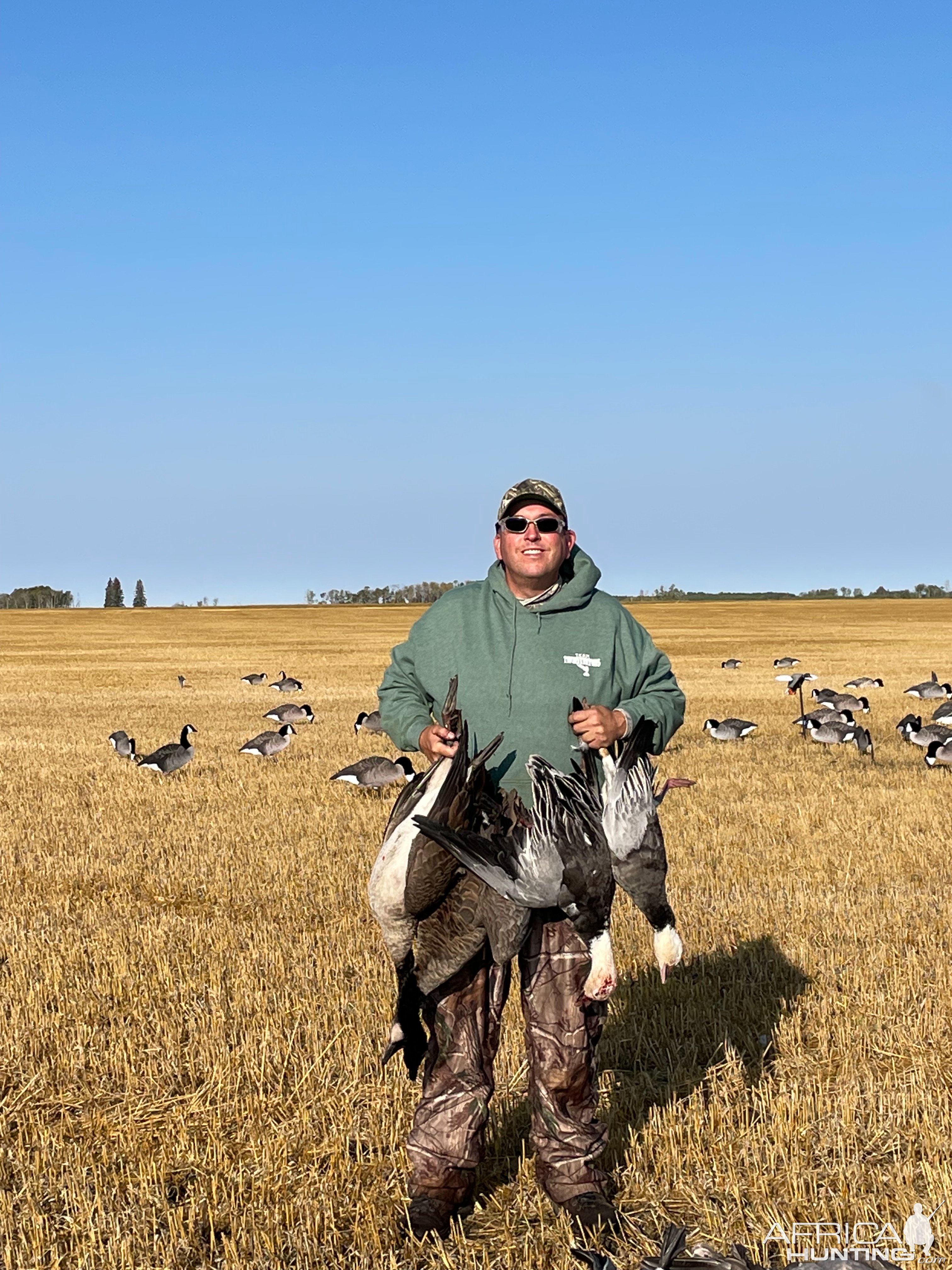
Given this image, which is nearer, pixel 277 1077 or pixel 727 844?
pixel 277 1077

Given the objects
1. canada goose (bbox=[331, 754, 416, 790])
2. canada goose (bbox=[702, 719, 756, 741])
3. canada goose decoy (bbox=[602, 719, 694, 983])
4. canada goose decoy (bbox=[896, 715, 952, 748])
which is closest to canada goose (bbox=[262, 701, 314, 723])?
canada goose (bbox=[331, 754, 416, 790])

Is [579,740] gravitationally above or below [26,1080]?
above

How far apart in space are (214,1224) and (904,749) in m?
→ 16.4

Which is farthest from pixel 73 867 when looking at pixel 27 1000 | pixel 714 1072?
pixel 714 1072

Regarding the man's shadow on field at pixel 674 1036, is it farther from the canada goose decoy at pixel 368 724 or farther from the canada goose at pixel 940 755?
the canada goose decoy at pixel 368 724

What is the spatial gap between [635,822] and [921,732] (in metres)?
15.6

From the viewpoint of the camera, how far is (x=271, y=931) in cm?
795

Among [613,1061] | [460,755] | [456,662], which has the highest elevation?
[456,662]

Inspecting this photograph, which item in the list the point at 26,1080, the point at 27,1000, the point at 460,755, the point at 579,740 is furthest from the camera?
the point at 27,1000

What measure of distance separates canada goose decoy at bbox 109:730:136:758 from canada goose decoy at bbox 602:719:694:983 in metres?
14.6

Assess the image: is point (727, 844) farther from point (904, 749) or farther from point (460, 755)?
point (904, 749)

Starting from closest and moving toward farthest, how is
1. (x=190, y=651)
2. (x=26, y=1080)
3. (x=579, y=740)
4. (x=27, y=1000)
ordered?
1. (x=579, y=740)
2. (x=26, y=1080)
3. (x=27, y=1000)
4. (x=190, y=651)

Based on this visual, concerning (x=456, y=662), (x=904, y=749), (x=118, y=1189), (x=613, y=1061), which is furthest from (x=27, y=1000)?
(x=904, y=749)

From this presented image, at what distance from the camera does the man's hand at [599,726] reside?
3.95m
